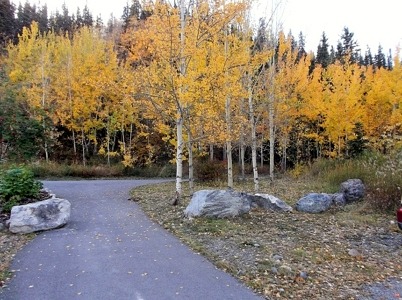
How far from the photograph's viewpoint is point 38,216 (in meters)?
7.04

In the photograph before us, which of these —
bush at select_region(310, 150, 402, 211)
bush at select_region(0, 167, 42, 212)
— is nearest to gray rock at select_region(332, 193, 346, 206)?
bush at select_region(310, 150, 402, 211)

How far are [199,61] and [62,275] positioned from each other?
715 centimetres

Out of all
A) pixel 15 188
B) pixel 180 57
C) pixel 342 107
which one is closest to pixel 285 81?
pixel 342 107

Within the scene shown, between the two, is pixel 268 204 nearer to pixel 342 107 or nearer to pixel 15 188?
pixel 15 188

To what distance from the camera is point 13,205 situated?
7770mm

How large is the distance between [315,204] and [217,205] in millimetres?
3297

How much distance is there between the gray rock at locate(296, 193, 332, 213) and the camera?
30.3 feet

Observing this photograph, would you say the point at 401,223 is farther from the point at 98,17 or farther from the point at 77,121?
the point at 98,17

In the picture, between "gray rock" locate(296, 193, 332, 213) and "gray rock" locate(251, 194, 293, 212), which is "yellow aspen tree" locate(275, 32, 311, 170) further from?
"gray rock" locate(251, 194, 293, 212)

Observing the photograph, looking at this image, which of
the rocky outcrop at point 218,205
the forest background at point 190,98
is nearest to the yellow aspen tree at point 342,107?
the forest background at point 190,98

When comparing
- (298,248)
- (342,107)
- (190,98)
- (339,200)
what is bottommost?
(339,200)

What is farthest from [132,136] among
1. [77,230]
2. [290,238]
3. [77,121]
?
[290,238]

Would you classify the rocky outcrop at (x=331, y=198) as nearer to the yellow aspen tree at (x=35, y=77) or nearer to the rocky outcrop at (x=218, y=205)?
the rocky outcrop at (x=218, y=205)

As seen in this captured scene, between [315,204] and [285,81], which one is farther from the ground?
[285,81]
